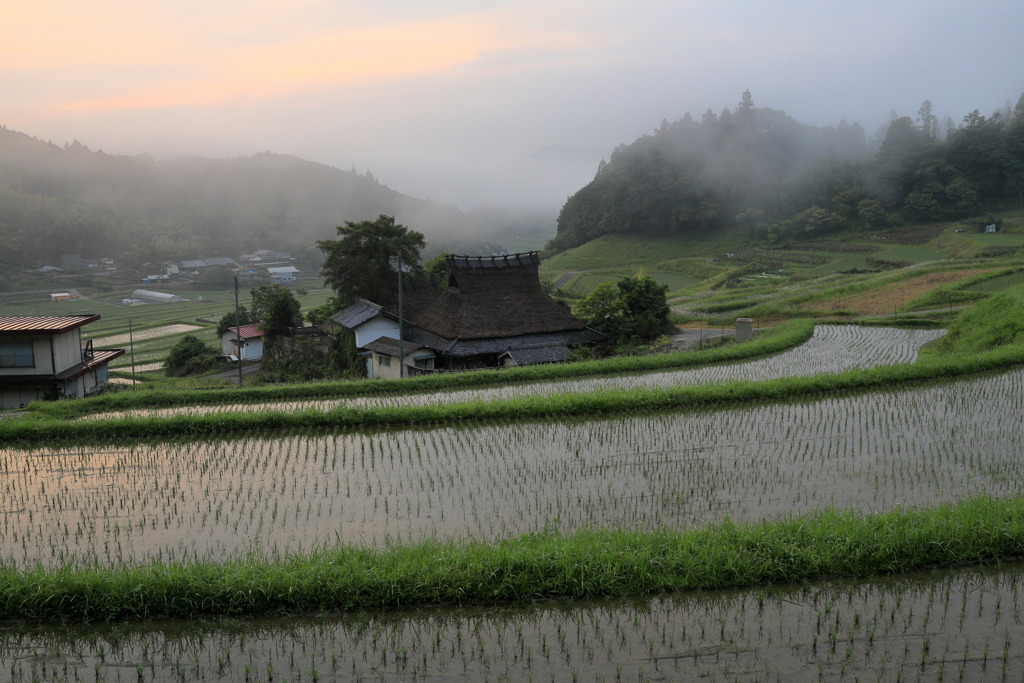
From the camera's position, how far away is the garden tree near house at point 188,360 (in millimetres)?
24906

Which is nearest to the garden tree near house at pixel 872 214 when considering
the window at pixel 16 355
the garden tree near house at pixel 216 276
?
the window at pixel 16 355

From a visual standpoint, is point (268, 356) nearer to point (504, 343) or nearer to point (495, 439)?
point (504, 343)

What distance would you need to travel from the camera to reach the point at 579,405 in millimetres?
10977

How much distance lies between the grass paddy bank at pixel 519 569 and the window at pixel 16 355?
1163 centimetres

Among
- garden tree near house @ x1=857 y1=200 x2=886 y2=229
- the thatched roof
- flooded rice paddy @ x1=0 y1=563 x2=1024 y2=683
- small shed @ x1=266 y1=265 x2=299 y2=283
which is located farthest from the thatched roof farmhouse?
small shed @ x1=266 y1=265 x2=299 y2=283

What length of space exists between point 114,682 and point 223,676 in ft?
2.21

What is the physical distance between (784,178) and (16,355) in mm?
52042

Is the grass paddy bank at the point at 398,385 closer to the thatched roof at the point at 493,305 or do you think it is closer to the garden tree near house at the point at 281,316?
the thatched roof at the point at 493,305

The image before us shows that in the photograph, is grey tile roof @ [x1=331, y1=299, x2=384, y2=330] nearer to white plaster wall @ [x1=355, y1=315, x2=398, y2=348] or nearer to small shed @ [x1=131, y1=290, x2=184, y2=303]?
white plaster wall @ [x1=355, y1=315, x2=398, y2=348]

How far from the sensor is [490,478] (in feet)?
26.3

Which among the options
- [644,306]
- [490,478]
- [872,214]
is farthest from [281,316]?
[872,214]

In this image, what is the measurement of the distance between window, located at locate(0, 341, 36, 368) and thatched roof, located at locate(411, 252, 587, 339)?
9128 millimetres


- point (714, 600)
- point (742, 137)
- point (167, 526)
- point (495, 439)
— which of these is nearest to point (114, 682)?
point (167, 526)

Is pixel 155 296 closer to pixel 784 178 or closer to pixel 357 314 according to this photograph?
pixel 357 314
